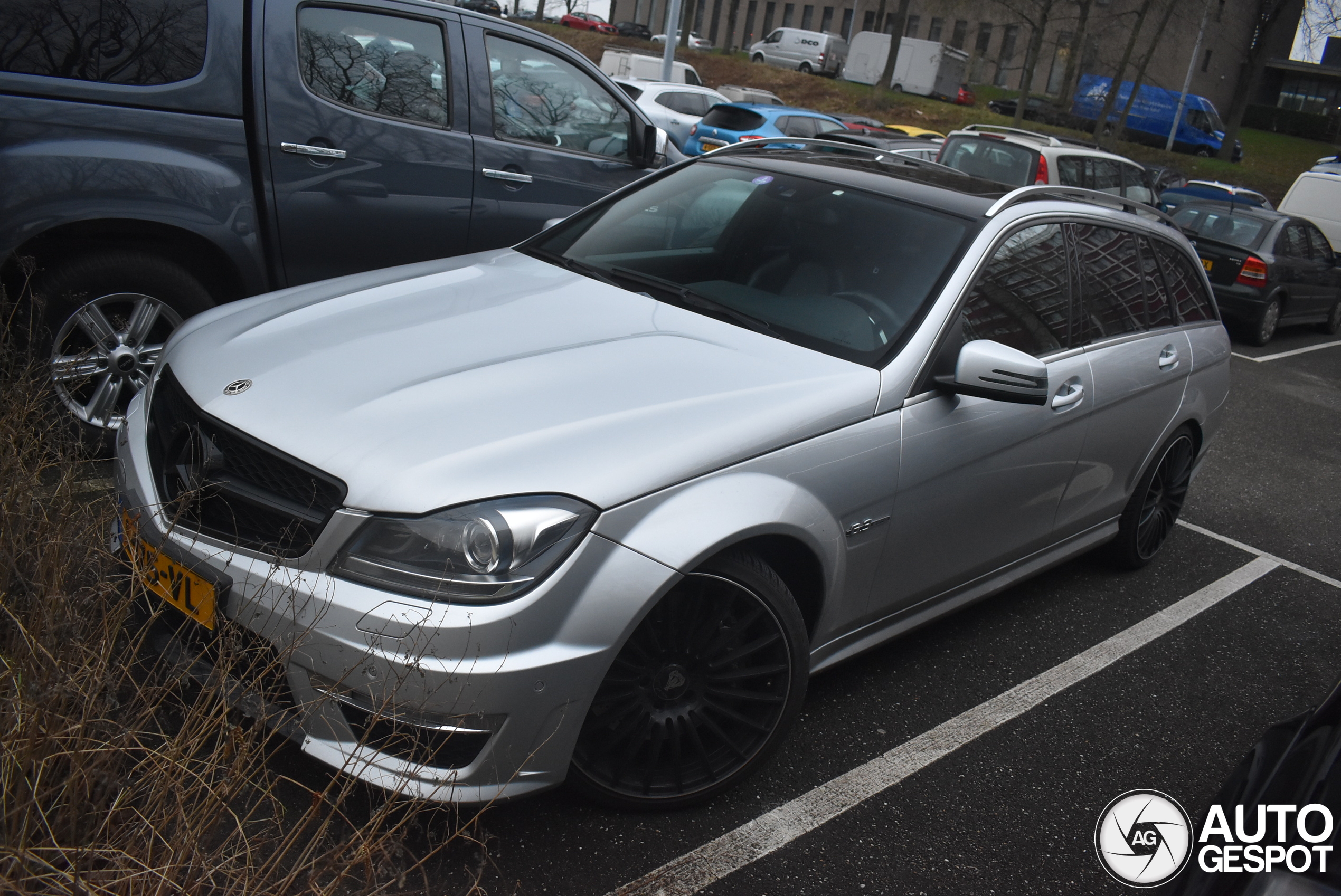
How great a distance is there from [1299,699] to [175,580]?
3.94 metres

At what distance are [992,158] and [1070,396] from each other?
8.83 meters

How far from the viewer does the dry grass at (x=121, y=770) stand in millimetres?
1781

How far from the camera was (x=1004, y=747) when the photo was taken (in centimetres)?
345

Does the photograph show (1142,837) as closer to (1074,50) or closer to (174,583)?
(174,583)

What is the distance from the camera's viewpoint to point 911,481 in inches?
124

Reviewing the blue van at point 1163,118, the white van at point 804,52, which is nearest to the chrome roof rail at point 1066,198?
the blue van at point 1163,118

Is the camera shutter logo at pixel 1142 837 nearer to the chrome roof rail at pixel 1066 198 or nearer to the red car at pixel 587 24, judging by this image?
the chrome roof rail at pixel 1066 198

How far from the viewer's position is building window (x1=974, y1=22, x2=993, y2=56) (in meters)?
57.5

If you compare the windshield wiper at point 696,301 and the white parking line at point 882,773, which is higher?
the windshield wiper at point 696,301

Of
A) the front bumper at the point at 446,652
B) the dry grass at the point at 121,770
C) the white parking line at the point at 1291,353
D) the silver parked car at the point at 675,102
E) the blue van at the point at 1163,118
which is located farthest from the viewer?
the blue van at the point at 1163,118

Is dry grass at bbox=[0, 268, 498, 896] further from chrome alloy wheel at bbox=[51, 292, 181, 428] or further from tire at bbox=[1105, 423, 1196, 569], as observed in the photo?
tire at bbox=[1105, 423, 1196, 569]

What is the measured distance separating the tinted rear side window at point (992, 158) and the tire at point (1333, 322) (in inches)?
228

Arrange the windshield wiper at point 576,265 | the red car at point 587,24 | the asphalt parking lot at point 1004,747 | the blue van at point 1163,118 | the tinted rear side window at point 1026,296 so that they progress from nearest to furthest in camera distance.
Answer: the asphalt parking lot at point 1004,747
the tinted rear side window at point 1026,296
the windshield wiper at point 576,265
the blue van at point 1163,118
the red car at point 587,24
